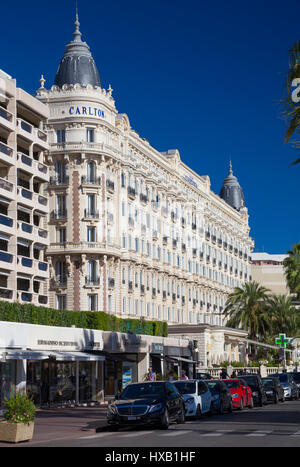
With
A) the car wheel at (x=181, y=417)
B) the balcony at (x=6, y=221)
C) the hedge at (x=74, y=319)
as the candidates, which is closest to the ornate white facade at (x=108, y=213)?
the hedge at (x=74, y=319)

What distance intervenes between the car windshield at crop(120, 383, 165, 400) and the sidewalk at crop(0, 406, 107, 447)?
55.2 inches

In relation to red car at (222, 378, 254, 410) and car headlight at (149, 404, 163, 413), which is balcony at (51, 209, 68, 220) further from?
car headlight at (149, 404, 163, 413)

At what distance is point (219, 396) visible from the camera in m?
34.5

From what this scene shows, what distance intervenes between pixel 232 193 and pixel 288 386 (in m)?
66.3

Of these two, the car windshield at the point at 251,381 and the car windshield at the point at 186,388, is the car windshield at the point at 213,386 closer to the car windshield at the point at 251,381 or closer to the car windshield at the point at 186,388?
the car windshield at the point at 186,388

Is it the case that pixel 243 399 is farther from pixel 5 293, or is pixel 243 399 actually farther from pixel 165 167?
pixel 165 167

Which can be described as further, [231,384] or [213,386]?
[231,384]

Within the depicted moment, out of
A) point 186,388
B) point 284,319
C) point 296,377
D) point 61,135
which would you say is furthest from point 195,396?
point 284,319

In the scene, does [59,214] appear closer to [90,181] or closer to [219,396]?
[90,181]

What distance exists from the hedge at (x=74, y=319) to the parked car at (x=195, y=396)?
1262 centimetres

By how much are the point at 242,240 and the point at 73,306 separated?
50.0 m

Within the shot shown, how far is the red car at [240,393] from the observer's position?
124 ft

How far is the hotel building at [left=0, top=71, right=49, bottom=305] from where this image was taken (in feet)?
175

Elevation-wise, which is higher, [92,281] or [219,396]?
[92,281]
